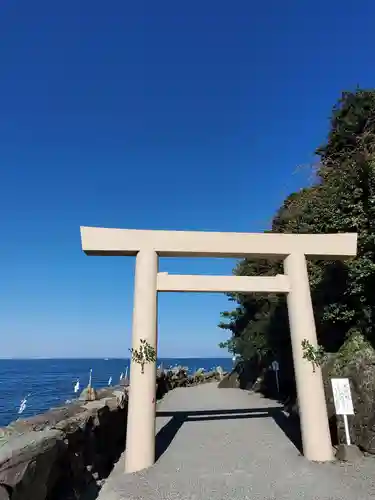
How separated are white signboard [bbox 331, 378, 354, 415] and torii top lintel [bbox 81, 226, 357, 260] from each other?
2.88 m

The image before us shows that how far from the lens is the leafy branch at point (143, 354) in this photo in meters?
6.70

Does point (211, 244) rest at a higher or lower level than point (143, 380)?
higher

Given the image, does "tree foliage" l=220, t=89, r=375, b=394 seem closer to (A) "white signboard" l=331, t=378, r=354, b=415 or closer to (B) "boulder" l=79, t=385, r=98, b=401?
(A) "white signboard" l=331, t=378, r=354, b=415

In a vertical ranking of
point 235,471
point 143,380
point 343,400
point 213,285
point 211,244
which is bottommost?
point 235,471

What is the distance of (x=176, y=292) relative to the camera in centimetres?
756

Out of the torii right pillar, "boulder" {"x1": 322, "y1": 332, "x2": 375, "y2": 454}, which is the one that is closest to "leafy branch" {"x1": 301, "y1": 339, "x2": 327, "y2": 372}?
the torii right pillar

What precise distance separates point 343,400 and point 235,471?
2622 millimetres

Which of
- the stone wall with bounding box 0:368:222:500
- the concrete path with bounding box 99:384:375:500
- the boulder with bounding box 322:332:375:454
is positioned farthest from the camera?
the boulder with bounding box 322:332:375:454

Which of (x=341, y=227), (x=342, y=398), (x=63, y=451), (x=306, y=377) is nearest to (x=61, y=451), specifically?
(x=63, y=451)

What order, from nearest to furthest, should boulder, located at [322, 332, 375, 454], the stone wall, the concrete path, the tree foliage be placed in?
1. the stone wall
2. the concrete path
3. boulder, located at [322, 332, 375, 454]
4. the tree foliage

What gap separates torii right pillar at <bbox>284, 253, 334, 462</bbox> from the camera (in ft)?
21.5

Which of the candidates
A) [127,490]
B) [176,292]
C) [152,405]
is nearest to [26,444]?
[127,490]

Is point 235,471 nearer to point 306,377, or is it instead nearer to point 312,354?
point 306,377

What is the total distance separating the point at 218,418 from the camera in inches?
419
